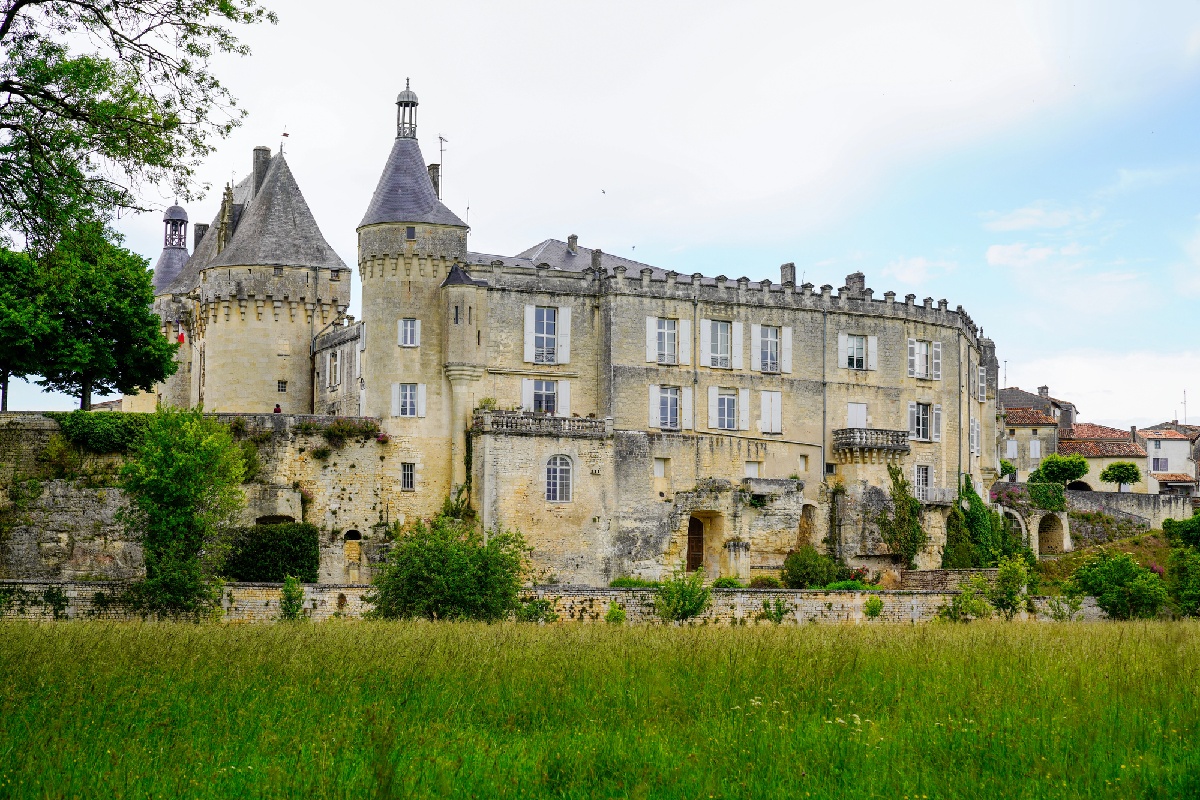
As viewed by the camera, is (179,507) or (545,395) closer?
(179,507)

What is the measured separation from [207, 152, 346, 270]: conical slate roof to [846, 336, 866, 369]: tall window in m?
17.6

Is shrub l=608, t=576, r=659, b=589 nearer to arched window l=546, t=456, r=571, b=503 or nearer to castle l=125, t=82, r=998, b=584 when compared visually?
castle l=125, t=82, r=998, b=584

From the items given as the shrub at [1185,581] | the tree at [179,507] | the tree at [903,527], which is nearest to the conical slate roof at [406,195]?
the tree at [179,507]

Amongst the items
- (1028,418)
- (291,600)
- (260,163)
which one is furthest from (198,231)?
(1028,418)

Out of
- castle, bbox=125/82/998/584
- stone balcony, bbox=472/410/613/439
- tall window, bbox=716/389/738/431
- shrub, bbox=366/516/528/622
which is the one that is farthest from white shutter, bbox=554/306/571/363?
shrub, bbox=366/516/528/622

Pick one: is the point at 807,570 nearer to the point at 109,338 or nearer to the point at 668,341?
the point at 668,341

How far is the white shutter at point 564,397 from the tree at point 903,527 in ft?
35.6

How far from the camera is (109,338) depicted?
44.5 m

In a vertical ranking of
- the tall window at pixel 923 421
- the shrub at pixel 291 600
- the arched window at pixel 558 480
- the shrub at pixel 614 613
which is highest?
the tall window at pixel 923 421

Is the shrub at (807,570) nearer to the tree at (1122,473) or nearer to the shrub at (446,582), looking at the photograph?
the shrub at (446,582)

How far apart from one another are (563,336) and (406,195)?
6.54 m

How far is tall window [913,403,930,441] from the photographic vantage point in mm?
48438

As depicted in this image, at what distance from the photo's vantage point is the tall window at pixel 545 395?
4288 cm

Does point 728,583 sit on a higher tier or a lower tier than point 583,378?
lower
